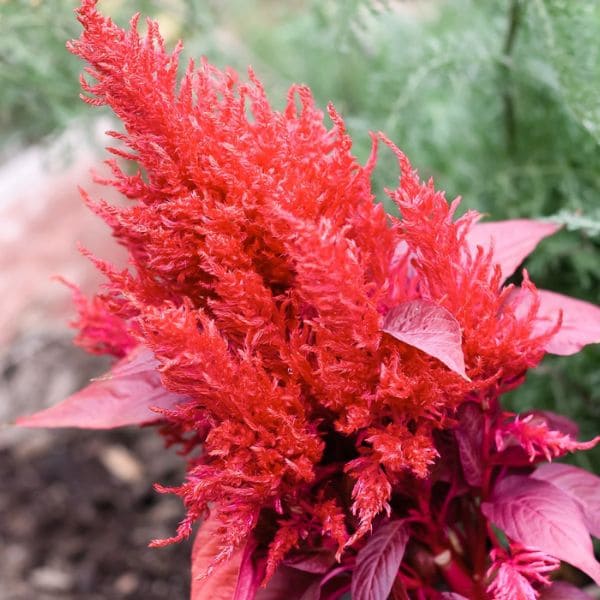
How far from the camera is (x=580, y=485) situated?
0.90 meters

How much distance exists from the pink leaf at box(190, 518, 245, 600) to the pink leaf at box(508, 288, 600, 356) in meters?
0.41

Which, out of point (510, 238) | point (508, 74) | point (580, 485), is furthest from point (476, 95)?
point (580, 485)

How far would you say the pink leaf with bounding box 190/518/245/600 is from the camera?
2.68 feet

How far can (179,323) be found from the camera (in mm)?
650

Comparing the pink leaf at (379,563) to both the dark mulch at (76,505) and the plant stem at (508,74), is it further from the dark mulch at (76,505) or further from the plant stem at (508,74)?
the dark mulch at (76,505)

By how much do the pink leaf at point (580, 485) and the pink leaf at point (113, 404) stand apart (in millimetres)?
442

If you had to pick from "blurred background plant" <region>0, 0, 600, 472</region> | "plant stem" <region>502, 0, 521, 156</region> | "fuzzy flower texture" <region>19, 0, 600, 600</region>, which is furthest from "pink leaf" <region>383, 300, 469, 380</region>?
"plant stem" <region>502, 0, 521, 156</region>

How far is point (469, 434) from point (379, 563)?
0.17 metres

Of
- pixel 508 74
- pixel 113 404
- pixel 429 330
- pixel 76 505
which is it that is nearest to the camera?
pixel 429 330

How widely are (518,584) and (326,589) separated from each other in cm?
23

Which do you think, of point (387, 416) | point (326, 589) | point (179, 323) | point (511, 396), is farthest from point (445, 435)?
point (511, 396)

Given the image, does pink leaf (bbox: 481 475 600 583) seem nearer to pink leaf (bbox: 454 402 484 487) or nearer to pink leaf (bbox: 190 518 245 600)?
pink leaf (bbox: 454 402 484 487)

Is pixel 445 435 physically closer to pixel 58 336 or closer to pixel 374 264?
pixel 374 264

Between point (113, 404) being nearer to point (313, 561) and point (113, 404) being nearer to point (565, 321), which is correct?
point (313, 561)
